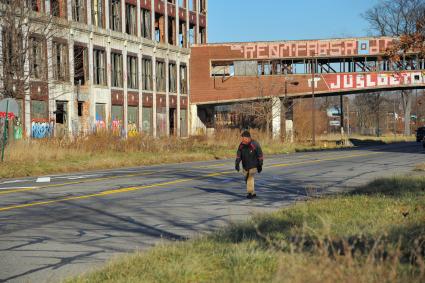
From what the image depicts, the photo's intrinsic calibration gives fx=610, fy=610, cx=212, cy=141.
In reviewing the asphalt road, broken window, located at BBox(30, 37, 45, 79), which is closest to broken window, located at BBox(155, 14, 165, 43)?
broken window, located at BBox(30, 37, 45, 79)

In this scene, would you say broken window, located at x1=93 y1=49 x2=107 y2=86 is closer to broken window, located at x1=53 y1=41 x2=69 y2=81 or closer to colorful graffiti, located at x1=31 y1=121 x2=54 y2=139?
broken window, located at x1=53 y1=41 x2=69 y2=81

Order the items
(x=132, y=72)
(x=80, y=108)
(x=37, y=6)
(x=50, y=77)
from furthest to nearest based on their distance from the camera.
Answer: (x=132, y=72), (x=80, y=108), (x=50, y=77), (x=37, y=6)

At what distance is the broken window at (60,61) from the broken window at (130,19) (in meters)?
9.66

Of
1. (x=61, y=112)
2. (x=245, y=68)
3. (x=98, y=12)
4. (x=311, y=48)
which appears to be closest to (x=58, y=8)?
(x=98, y=12)

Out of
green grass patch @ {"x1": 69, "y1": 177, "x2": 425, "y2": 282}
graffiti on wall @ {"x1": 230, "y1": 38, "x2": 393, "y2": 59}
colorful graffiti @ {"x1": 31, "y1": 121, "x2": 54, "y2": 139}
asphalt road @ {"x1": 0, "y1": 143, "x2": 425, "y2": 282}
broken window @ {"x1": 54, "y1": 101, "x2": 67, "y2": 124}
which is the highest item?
graffiti on wall @ {"x1": 230, "y1": 38, "x2": 393, "y2": 59}

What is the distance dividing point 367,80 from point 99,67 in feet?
79.4

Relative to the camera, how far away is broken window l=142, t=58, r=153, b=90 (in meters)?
51.6

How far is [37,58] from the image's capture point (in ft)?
120

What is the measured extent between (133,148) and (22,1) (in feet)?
33.1

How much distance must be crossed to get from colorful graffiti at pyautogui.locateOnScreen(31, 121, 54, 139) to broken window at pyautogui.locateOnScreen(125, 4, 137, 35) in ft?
43.7

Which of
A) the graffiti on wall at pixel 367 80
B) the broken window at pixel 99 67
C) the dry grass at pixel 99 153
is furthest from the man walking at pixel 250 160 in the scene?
the graffiti on wall at pixel 367 80

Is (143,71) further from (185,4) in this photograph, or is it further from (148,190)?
(148,190)

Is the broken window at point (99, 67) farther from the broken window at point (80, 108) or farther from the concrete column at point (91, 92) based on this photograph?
the broken window at point (80, 108)

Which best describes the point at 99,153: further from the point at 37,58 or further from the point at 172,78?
the point at 172,78
